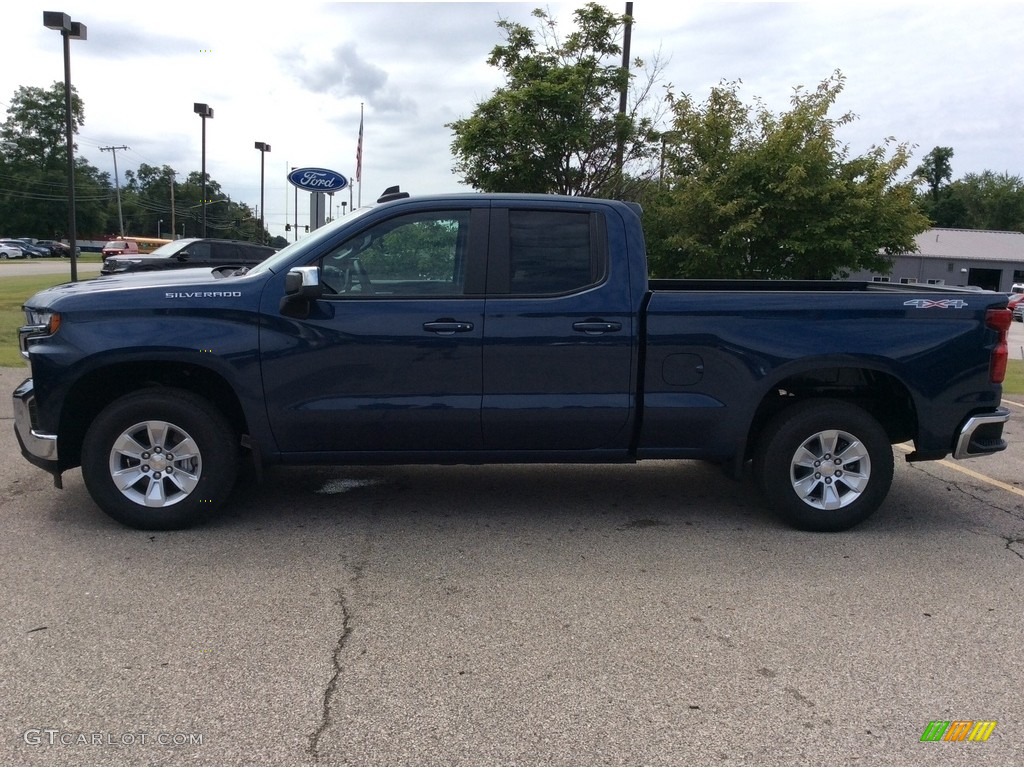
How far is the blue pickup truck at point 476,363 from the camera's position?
4906mm

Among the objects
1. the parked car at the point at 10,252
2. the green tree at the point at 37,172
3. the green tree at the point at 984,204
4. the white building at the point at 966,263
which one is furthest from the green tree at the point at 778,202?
the green tree at the point at 37,172

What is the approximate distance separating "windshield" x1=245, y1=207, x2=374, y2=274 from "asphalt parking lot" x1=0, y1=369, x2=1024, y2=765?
5.15ft

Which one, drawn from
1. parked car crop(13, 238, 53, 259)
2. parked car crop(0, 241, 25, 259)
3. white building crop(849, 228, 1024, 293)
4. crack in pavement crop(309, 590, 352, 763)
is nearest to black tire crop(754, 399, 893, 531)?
crack in pavement crop(309, 590, 352, 763)

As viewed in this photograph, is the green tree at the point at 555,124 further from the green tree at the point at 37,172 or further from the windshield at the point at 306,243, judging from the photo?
the green tree at the point at 37,172

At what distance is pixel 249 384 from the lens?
492 cm

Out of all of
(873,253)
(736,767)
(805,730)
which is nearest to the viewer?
(736,767)

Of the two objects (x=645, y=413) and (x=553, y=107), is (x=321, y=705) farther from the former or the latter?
(x=553, y=107)

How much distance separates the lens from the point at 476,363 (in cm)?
500

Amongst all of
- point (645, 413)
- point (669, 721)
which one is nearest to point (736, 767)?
point (669, 721)

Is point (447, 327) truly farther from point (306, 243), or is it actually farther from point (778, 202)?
point (778, 202)

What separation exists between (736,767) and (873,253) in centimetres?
1150

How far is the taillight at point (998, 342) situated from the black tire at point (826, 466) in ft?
2.51

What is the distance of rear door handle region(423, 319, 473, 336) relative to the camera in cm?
495

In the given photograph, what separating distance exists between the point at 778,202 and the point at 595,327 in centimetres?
862
